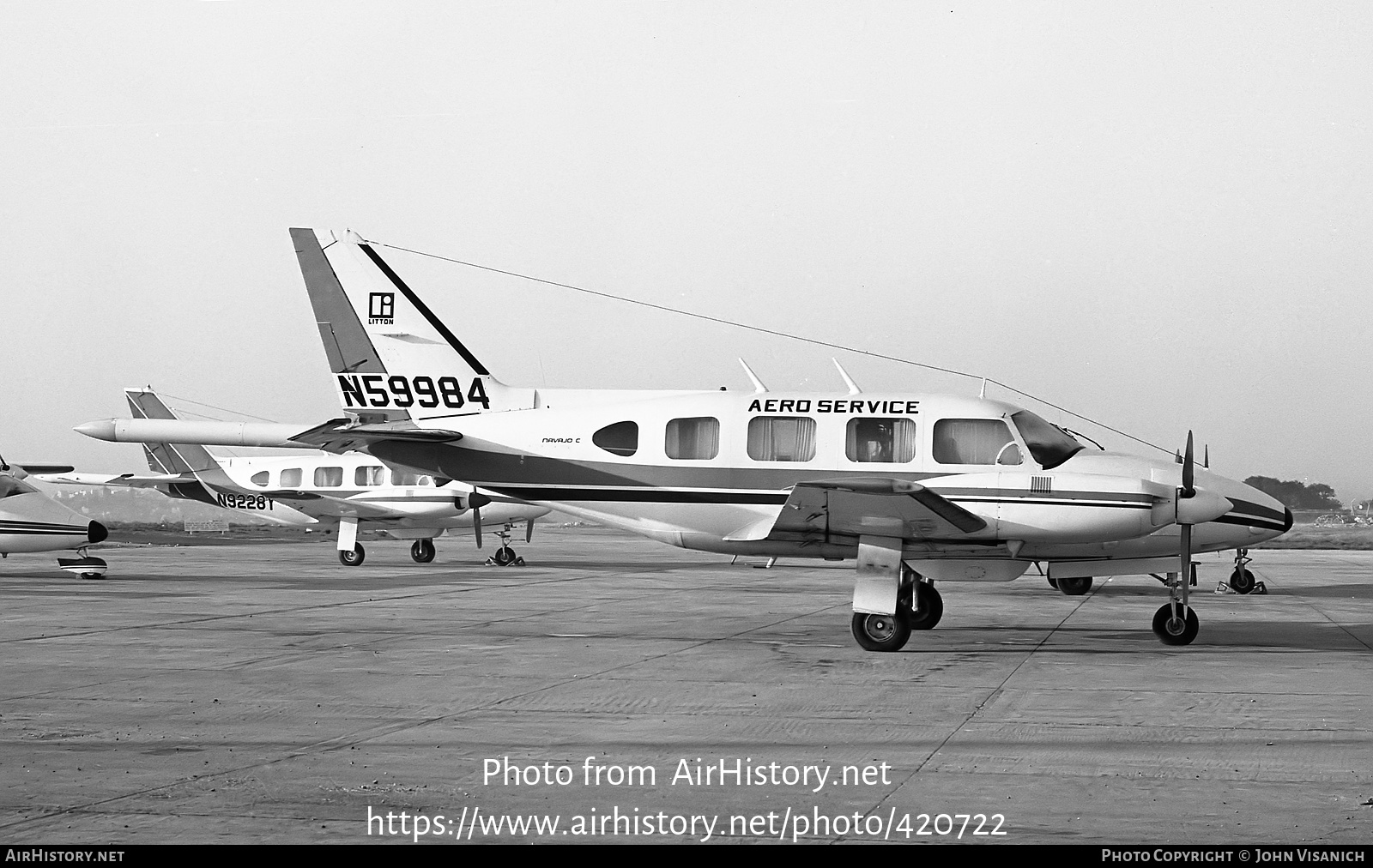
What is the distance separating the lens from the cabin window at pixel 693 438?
13.9 metres

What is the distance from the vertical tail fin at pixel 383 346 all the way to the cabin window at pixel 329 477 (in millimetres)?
17329

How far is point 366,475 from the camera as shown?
32.2 m

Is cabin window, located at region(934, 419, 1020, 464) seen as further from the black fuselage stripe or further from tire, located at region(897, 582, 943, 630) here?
the black fuselage stripe

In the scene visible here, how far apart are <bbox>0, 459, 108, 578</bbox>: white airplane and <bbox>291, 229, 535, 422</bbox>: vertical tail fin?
8426 millimetres

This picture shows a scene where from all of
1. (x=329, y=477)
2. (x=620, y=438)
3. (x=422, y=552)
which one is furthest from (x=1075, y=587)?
(x=329, y=477)

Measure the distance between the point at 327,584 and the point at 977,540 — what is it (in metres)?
13.6

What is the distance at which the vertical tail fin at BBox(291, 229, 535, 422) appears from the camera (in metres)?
15.5

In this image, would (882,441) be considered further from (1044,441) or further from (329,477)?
(329,477)

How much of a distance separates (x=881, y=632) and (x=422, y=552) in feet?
74.5

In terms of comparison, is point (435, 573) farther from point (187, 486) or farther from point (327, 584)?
point (187, 486)

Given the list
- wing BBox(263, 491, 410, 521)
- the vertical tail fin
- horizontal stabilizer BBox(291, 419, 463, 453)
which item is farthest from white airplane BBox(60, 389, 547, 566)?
horizontal stabilizer BBox(291, 419, 463, 453)

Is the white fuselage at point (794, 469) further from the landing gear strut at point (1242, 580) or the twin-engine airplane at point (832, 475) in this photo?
the landing gear strut at point (1242, 580)

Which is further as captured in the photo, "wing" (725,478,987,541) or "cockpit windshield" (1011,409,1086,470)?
"cockpit windshield" (1011,409,1086,470)

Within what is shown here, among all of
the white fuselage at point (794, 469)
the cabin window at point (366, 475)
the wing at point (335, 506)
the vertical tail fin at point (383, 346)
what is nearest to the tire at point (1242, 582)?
the white fuselage at point (794, 469)
